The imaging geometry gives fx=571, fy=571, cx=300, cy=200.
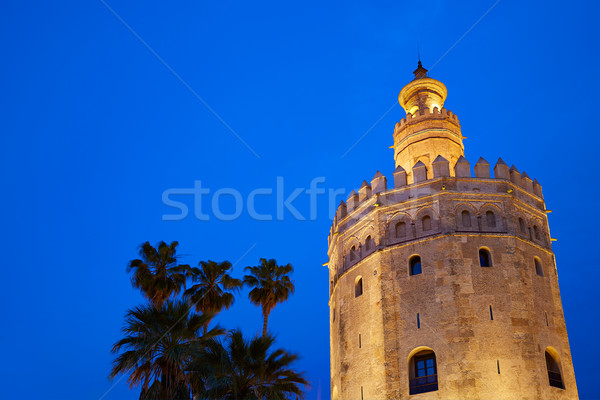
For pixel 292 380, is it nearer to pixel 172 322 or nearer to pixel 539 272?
pixel 172 322

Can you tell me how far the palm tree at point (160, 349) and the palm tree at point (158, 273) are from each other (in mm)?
7928

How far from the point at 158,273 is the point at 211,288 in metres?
2.86

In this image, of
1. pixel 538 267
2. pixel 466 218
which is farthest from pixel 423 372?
pixel 538 267

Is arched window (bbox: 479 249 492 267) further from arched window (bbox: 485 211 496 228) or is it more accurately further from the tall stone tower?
arched window (bbox: 485 211 496 228)

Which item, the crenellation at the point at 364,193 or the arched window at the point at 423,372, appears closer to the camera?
the arched window at the point at 423,372

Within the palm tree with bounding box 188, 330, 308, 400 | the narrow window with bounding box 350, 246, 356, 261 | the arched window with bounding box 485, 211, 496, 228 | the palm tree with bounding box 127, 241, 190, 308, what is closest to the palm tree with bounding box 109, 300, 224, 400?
the palm tree with bounding box 188, 330, 308, 400

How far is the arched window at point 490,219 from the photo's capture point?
24609 millimetres

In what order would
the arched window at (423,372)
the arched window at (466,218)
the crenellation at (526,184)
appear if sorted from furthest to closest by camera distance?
1. the crenellation at (526,184)
2. the arched window at (466,218)
3. the arched window at (423,372)

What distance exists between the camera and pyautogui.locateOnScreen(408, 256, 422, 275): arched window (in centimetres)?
2434

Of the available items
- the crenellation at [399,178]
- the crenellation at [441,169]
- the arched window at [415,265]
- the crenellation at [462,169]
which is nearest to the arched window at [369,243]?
the arched window at [415,265]

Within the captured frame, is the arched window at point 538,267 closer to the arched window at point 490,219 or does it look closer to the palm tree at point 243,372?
the arched window at point 490,219

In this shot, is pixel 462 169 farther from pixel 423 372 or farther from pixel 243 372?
pixel 243 372

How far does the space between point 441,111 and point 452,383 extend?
49.5 ft

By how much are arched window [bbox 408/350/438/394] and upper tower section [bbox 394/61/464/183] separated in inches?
382
